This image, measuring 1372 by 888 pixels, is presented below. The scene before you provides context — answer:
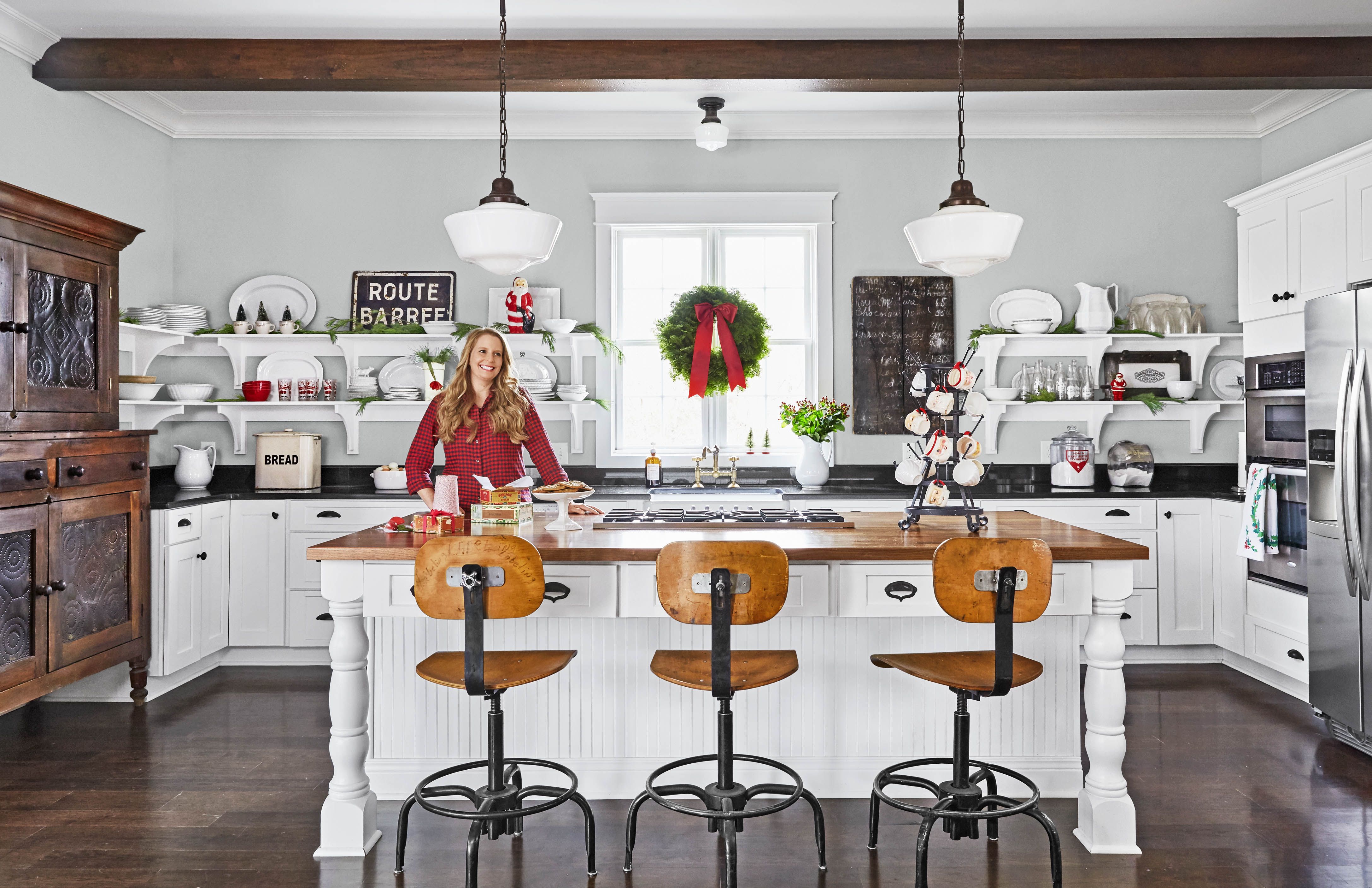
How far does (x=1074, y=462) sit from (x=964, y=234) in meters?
3.01

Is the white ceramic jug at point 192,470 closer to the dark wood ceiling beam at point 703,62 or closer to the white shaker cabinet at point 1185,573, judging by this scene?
the dark wood ceiling beam at point 703,62

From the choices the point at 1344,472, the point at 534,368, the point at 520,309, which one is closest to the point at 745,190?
the point at 520,309

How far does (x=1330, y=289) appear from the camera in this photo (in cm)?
417

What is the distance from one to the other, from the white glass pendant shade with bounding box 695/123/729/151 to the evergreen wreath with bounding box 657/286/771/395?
2.57 ft

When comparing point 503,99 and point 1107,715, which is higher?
point 503,99

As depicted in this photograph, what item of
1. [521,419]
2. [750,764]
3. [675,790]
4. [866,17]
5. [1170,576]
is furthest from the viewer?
[1170,576]

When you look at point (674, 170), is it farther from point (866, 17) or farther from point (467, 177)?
point (866, 17)

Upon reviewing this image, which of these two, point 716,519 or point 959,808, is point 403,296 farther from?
point 959,808

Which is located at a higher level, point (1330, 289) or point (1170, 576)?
point (1330, 289)

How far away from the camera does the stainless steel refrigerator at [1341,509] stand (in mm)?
3469

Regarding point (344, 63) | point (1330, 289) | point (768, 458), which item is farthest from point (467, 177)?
point (1330, 289)

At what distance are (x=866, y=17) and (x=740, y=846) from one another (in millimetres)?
3519

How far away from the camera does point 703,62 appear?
4156mm

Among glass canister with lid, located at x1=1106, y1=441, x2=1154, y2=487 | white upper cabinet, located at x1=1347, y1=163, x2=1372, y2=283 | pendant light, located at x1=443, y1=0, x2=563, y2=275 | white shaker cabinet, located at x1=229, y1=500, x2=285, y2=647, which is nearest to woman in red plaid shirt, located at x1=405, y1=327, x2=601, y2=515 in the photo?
pendant light, located at x1=443, y1=0, x2=563, y2=275
